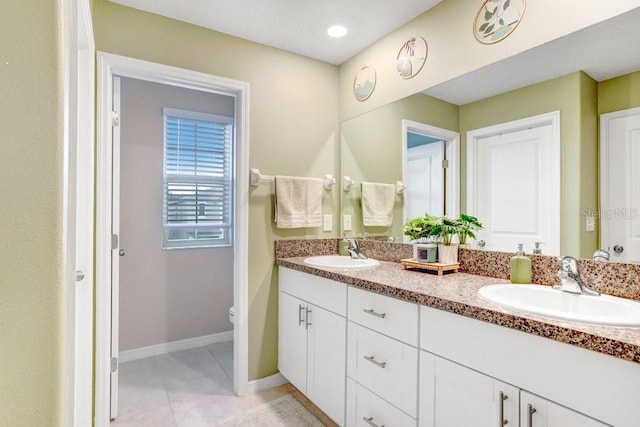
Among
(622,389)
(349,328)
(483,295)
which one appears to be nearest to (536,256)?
(483,295)

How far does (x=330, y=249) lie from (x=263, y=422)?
116 centimetres

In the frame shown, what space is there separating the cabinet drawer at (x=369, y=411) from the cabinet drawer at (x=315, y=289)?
0.36 m

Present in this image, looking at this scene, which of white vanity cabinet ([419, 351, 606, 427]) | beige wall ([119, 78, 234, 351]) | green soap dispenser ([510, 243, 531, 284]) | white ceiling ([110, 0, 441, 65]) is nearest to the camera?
white vanity cabinet ([419, 351, 606, 427])

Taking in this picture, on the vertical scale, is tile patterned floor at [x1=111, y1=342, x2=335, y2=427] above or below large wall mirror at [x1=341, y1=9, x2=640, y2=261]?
below

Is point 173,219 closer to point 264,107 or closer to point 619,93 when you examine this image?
point 264,107

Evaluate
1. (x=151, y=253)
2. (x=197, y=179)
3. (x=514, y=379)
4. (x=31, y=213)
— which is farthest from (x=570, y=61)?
(x=151, y=253)

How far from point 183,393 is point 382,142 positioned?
2.11m

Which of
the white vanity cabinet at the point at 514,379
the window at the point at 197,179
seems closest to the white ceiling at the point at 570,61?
the white vanity cabinet at the point at 514,379

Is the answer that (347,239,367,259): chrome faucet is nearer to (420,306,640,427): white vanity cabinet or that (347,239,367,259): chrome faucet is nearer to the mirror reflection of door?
the mirror reflection of door

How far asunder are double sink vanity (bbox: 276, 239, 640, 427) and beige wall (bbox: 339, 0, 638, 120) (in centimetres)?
93

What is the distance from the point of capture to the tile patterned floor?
6.39 ft

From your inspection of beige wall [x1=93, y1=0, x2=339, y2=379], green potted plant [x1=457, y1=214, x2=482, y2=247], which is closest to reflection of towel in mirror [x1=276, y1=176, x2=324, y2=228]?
beige wall [x1=93, y1=0, x2=339, y2=379]

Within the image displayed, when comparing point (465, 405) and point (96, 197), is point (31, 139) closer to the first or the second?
point (96, 197)

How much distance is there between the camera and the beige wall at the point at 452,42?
133 centimetres
